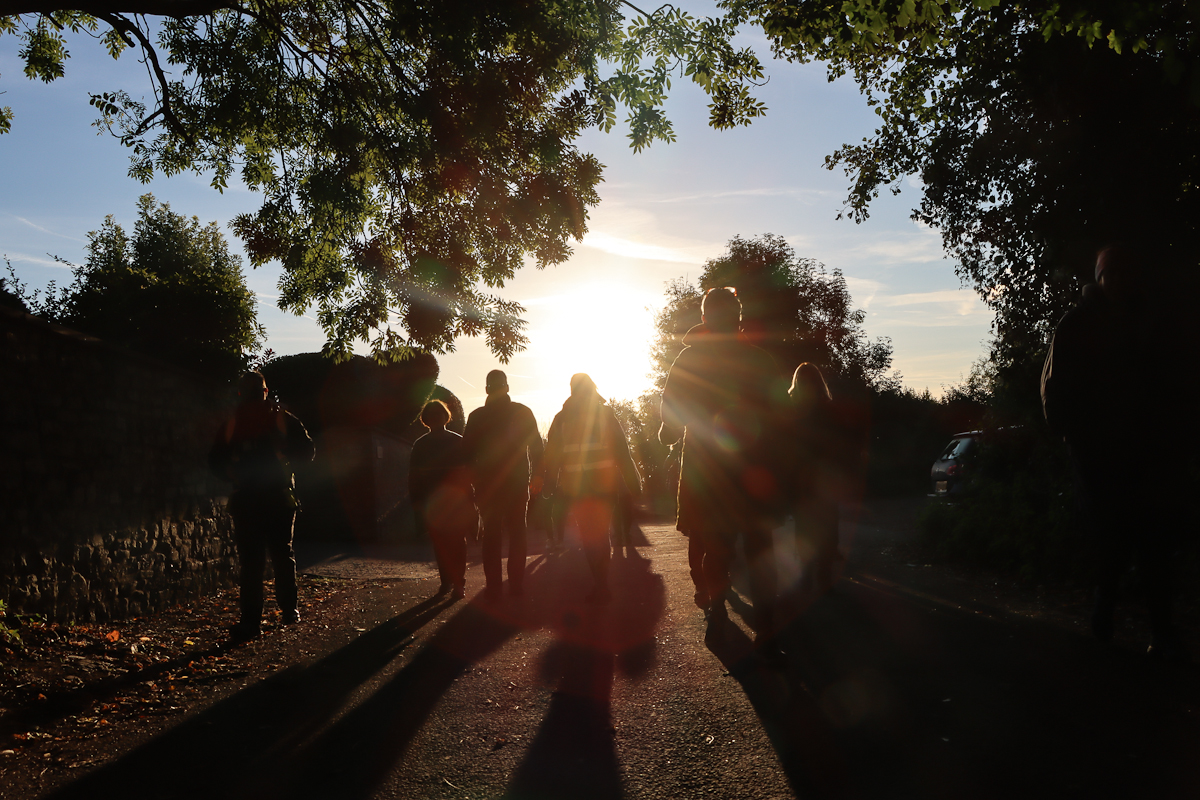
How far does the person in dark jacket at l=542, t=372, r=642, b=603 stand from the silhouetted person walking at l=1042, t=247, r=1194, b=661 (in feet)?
12.6

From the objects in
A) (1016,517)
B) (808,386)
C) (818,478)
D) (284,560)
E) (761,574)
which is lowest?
(284,560)

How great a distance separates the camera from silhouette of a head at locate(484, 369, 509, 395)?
7.64m

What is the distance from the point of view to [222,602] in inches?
315

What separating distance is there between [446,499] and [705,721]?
4.62 m

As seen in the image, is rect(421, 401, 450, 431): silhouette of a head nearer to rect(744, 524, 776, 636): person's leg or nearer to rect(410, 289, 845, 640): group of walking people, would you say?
rect(410, 289, 845, 640): group of walking people

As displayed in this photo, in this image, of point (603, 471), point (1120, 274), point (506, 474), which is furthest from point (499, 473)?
point (1120, 274)

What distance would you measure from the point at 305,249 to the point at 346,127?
1743mm

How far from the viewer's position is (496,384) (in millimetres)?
7648

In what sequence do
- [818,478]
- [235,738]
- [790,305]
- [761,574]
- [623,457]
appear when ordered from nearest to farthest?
1. [235,738]
2. [761,574]
3. [818,478]
4. [623,457]
5. [790,305]

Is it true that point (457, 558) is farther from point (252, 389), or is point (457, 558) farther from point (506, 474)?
point (252, 389)

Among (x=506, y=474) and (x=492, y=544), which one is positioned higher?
(x=506, y=474)

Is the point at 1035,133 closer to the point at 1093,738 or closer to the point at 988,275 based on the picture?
the point at 988,275

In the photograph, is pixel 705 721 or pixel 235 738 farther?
pixel 235 738

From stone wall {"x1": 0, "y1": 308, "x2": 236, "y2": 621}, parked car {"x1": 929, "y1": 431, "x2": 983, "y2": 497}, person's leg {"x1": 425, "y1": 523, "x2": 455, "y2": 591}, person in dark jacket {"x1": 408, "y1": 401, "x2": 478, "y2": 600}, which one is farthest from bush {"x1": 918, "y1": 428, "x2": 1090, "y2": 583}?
stone wall {"x1": 0, "y1": 308, "x2": 236, "y2": 621}
